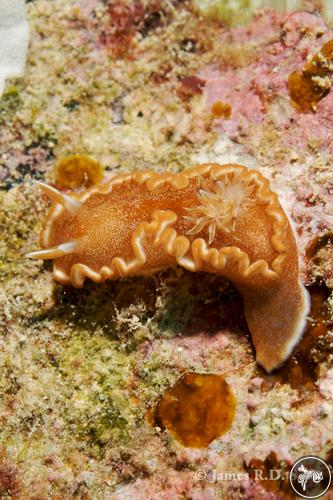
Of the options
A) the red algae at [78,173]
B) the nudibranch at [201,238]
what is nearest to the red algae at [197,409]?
the nudibranch at [201,238]

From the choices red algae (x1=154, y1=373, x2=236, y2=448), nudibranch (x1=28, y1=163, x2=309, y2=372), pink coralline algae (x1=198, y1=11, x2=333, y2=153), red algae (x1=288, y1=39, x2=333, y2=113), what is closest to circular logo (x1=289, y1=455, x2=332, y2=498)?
red algae (x1=154, y1=373, x2=236, y2=448)

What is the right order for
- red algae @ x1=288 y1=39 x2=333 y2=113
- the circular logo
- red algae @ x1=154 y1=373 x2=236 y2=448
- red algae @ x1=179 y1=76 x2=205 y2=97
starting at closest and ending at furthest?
the circular logo, red algae @ x1=154 y1=373 x2=236 y2=448, red algae @ x1=288 y1=39 x2=333 y2=113, red algae @ x1=179 y1=76 x2=205 y2=97

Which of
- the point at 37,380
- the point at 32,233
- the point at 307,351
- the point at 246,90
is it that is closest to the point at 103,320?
the point at 37,380

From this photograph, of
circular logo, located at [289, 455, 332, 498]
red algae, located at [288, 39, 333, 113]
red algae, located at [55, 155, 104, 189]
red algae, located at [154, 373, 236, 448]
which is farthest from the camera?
red algae, located at [55, 155, 104, 189]

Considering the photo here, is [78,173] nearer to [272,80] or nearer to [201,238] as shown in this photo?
[201,238]

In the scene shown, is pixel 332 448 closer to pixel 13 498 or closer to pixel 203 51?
pixel 13 498

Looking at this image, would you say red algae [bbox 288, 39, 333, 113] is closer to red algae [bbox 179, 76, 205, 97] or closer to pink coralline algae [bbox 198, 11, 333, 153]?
pink coralline algae [bbox 198, 11, 333, 153]

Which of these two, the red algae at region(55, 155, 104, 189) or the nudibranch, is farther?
the red algae at region(55, 155, 104, 189)

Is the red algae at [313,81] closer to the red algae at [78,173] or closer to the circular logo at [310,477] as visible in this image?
the red algae at [78,173]
